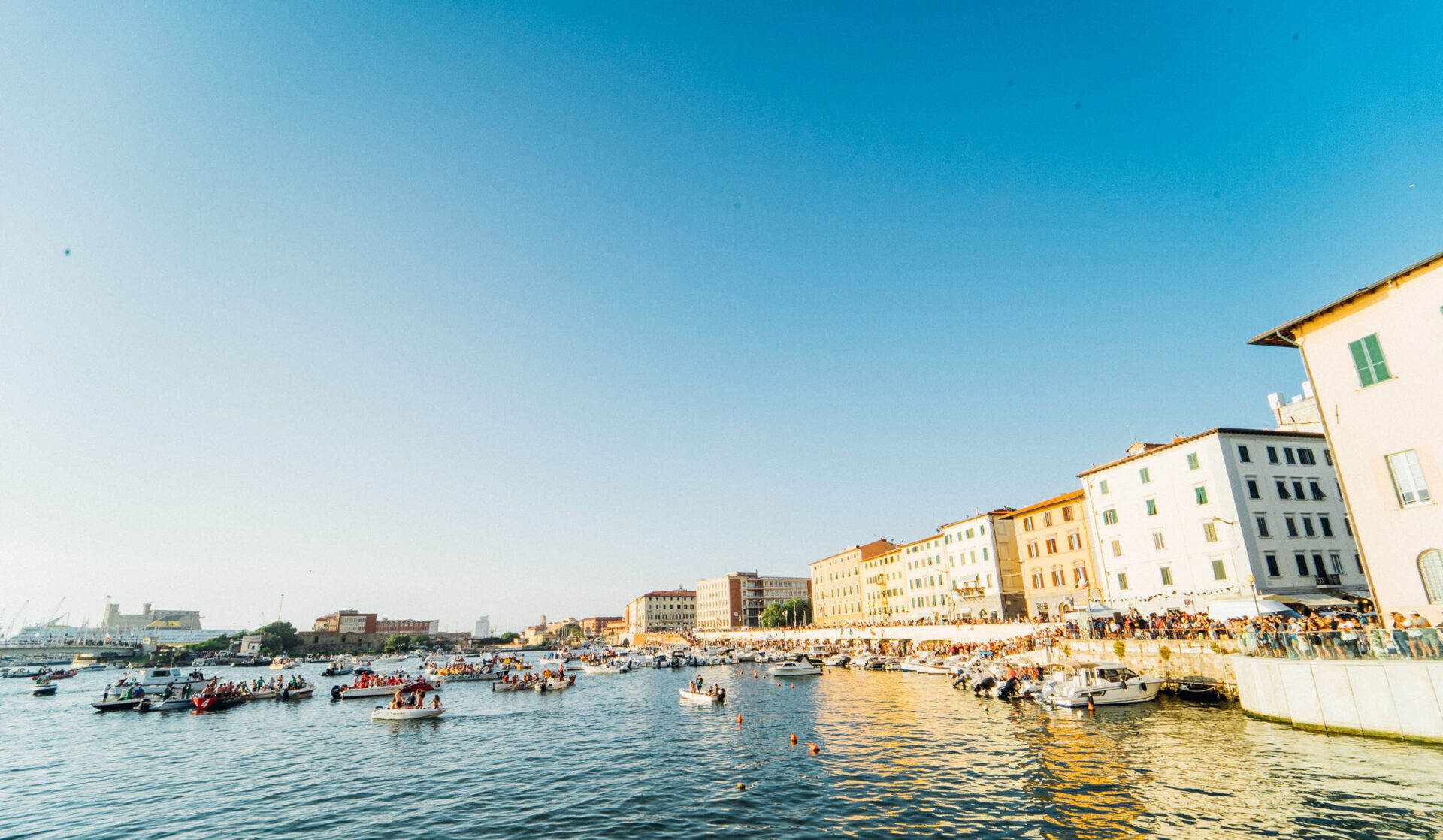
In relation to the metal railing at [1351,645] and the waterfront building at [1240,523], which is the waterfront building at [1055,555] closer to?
the waterfront building at [1240,523]

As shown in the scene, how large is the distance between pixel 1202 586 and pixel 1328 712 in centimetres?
2640

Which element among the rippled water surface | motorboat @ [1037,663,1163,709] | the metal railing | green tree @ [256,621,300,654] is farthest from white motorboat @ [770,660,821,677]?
green tree @ [256,621,300,654]

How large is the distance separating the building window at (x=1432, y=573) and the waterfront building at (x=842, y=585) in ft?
325

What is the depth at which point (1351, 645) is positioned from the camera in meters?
24.1

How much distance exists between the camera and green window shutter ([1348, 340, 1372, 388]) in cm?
2822

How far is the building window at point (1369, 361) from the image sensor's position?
2770 cm

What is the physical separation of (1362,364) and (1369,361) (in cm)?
32

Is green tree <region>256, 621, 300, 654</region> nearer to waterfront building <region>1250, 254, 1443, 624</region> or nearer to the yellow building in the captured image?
the yellow building

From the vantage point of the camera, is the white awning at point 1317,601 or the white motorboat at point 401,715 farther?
the white motorboat at point 401,715

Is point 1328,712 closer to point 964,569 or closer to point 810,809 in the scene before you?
point 810,809

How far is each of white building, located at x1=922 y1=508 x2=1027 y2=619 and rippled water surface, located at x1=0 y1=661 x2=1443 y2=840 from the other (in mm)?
37035

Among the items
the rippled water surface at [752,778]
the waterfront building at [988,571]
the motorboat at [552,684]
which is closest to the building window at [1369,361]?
→ the rippled water surface at [752,778]

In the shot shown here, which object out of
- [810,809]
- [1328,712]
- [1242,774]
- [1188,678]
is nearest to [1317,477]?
[1188,678]

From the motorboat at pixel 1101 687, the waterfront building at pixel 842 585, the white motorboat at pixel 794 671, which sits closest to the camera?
the motorboat at pixel 1101 687
